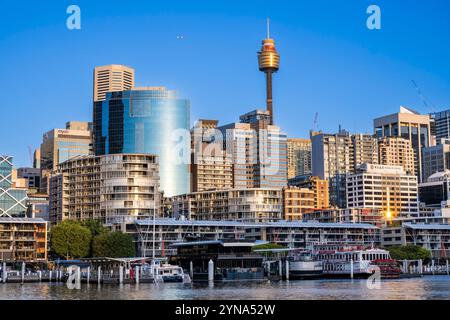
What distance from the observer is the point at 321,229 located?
129125 millimetres

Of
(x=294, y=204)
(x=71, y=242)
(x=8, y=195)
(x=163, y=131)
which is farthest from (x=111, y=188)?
(x=163, y=131)

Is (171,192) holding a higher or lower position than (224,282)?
higher

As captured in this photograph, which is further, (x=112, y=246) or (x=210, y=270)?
(x=112, y=246)

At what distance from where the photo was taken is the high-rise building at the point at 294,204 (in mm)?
168750

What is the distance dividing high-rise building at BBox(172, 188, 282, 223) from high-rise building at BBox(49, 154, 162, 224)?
2265cm

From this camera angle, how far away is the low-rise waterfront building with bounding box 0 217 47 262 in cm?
10231

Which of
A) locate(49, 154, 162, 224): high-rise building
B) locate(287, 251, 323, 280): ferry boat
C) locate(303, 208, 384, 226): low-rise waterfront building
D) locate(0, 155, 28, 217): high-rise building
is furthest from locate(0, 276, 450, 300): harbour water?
locate(303, 208, 384, 226): low-rise waterfront building

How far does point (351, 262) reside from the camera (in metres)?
80.7

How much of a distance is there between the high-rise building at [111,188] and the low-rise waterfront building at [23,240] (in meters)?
18.7

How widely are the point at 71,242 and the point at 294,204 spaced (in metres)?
78.1

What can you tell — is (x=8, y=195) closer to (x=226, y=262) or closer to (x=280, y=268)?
(x=226, y=262)
